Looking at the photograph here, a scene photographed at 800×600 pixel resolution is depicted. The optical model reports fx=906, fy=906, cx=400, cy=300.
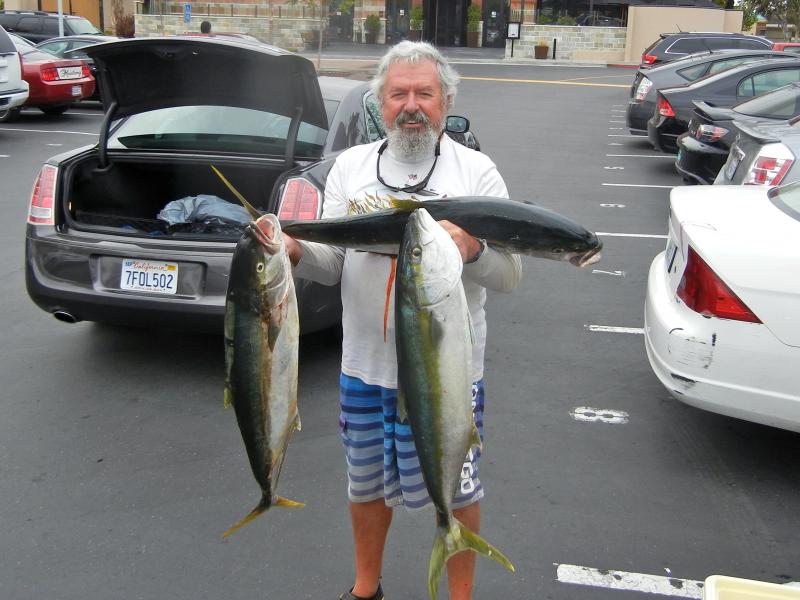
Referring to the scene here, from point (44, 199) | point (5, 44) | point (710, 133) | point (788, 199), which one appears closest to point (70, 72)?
point (5, 44)

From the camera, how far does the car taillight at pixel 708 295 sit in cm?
384

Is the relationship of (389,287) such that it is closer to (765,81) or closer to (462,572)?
(462,572)

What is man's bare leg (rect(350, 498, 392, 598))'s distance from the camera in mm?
2963

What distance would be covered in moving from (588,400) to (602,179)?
26.1 feet

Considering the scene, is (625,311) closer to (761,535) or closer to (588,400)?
(588,400)

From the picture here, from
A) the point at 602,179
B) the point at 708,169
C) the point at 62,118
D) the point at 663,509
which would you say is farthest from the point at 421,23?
the point at 663,509

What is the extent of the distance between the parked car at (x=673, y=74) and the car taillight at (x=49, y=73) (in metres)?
9.98

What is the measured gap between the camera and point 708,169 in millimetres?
9750

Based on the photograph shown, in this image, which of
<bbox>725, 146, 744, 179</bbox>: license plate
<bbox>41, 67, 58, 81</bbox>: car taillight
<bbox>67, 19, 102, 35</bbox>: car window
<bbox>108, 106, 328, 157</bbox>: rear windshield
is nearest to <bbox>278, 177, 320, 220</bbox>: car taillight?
<bbox>108, 106, 328, 157</bbox>: rear windshield

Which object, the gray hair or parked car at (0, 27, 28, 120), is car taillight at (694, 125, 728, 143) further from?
parked car at (0, 27, 28, 120)

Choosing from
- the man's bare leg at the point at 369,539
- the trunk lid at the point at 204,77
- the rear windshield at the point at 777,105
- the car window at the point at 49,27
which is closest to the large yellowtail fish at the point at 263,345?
the man's bare leg at the point at 369,539

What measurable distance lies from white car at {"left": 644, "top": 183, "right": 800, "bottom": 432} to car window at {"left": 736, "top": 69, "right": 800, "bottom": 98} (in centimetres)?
953

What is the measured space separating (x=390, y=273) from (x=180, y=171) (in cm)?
351

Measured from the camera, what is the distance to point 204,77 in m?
4.96
